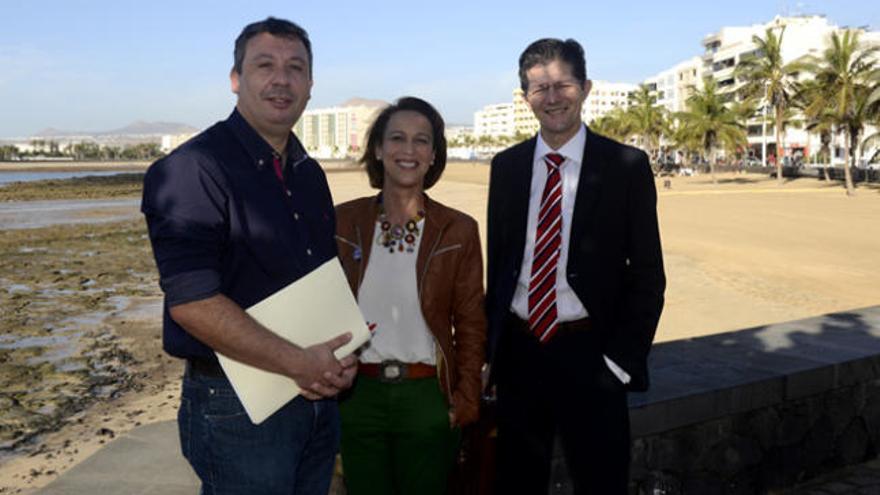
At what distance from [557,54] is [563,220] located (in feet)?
1.90

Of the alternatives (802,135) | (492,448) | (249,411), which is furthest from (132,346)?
(802,135)

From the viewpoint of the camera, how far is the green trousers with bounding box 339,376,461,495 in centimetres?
246

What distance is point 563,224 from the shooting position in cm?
267

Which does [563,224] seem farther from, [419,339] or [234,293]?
[234,293]

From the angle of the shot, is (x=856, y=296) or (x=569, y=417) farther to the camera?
(x=856, y=296)

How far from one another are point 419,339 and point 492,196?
2.19 ft

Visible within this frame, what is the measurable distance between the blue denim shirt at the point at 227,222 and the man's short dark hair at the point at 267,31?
188 millimetres

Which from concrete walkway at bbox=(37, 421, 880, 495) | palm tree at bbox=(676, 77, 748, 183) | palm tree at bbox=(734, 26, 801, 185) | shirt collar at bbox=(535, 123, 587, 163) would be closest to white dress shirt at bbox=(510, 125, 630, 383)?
shirt collar at bbox=(535, 123, 587, 163)

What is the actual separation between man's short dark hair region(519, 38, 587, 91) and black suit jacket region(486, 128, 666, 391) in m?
0.25

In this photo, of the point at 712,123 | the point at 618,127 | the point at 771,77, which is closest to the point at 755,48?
the point at 618,127

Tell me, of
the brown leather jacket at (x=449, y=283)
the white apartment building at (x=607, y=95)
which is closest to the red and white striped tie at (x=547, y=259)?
the brown leather jacket at (x=449, y=283)

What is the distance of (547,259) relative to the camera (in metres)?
2.65

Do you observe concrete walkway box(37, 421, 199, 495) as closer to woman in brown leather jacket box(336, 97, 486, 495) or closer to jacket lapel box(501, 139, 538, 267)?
woman in brown leather jacket box(336, 97, 486, 495)

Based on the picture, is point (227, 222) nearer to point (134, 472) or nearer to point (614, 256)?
point (614, 256)
